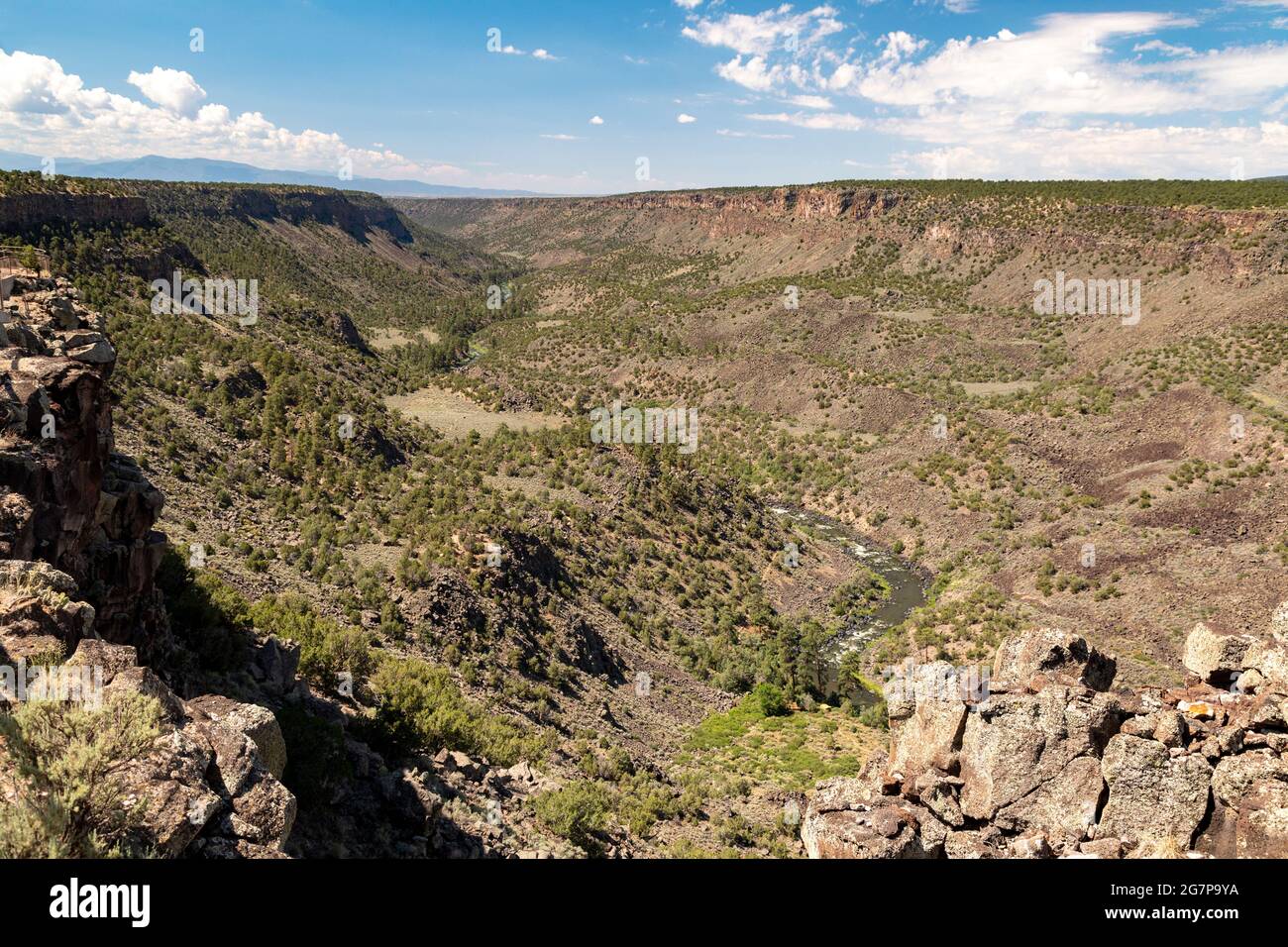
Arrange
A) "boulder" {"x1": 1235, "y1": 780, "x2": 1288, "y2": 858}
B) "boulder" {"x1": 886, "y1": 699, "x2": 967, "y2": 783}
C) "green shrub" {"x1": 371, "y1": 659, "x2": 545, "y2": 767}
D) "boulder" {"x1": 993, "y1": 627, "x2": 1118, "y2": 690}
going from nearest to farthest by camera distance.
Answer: "boulder" {"x1": 1235, "y1": 780, "x2": 1288, "y2": 858}
"boulder" {"x1": 886, "y1": 699, "x2": 967, "y2": 783}
"boulder" {"x1": 993, "y1": 627, "x2": 1118, "y2": 690}
"green shrub" {"x1": 371, "y1": 659, "x2": 545, "y2": 767}

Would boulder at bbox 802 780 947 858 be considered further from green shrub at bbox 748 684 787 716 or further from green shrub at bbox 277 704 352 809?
green shrub at bbox 748 684 787 716

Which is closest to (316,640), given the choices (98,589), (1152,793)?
(98,589)

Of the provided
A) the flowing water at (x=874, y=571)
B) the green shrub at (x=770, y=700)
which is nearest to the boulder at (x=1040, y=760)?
the green shrub at (x=770, y=700)

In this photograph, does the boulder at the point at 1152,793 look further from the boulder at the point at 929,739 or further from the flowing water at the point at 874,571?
the flowing water at the point at 874,571

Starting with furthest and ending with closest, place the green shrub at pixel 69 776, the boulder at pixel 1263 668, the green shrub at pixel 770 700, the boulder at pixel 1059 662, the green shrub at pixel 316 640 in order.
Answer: the green shrub at pixel 770 700 < the green shrub at pixel 316 640 < the boulder at pixel 1059 662 < the boulder at pixel 1263 668 < the green shrub at pixel 69 776

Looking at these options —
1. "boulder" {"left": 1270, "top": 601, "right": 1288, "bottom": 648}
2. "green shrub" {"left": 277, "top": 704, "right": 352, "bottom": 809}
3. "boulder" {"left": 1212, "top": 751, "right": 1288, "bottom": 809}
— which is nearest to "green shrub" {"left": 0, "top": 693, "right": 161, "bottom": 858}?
"green shrub" {"left": 277, "top": 704, "right": 352, "bottom": 809}

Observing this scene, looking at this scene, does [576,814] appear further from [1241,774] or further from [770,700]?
[770,700]

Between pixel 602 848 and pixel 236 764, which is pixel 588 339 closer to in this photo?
pixel 602 848
